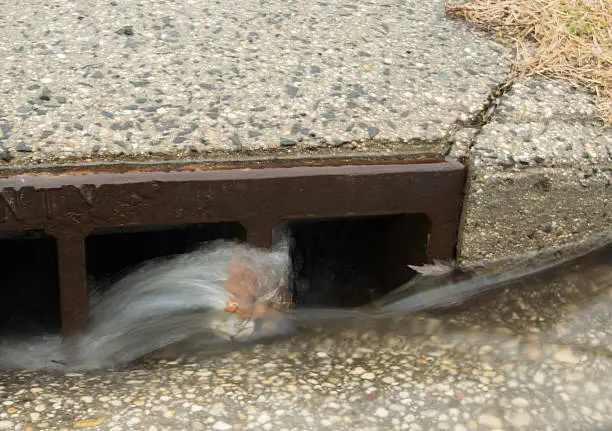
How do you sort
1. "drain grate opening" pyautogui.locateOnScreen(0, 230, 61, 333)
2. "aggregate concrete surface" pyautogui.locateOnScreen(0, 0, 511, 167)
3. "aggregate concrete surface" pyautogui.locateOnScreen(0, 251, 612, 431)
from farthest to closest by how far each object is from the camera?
"drain grate opening" pyautogui.locateOnScreen(0, 230, 61, 333) → "aggregate concrete surface" pyautogui.locateOnScreen(0, 0, 511, 167) → "aggregate concrete surface" pyautogui.locateOnScreen(0, 251, 612, 431)

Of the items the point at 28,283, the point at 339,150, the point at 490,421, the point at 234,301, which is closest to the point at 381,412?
the point at 490,421

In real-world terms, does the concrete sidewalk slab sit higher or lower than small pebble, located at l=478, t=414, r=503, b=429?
higher

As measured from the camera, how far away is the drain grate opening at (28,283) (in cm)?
262

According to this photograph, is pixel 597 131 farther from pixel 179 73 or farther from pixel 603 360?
pixel 179 73

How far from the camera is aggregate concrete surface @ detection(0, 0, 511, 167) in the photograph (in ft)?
7.25

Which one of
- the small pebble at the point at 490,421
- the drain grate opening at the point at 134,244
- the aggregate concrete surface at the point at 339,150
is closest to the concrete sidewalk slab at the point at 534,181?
the aggregate concrete surface at the point at 339,150

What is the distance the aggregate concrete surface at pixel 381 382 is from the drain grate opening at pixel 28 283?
0.45 meters

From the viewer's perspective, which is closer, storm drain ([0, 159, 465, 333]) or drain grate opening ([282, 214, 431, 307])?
storm drain ([0, 159, 465, 333])

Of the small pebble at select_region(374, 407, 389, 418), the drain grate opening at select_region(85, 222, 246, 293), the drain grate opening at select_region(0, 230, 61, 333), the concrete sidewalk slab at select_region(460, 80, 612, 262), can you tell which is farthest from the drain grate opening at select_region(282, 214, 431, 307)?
the drain grate opening at select_region(0, 230, 61, 333)

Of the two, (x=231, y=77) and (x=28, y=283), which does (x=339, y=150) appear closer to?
(x=231, y=77)

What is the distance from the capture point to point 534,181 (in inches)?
90.2

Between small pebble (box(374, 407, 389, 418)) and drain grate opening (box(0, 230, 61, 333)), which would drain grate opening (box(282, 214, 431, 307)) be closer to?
small pebble (box(374, 407, 389, 418))

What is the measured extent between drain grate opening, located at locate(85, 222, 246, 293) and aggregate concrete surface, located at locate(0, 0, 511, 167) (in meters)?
0.45

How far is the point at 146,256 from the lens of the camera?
9.07 ft
